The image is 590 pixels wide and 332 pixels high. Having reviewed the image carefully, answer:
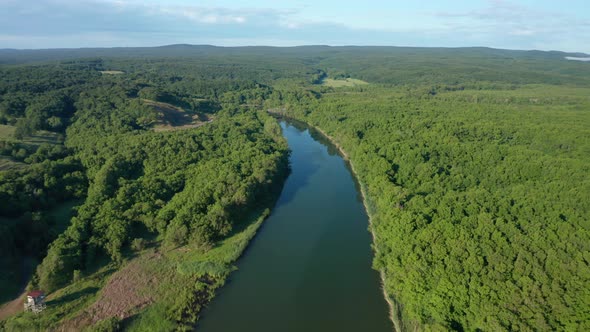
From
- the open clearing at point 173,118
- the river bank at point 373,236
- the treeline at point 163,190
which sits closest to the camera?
the river bank at point 373,236

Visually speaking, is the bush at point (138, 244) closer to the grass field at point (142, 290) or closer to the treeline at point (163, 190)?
the grass field at point (142, 290)

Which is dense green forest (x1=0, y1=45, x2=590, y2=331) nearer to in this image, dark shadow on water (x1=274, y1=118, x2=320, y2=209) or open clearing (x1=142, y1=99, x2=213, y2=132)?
dark shadow on water (x1=274, y1=118, x2=320, y2=209)

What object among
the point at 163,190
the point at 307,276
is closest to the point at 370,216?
the point at 307,276

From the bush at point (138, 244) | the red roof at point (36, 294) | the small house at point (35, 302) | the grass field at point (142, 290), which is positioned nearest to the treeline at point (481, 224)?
the grass field at point (142, 290)

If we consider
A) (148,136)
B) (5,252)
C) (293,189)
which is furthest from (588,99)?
(5,252)

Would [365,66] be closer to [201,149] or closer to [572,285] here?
[201,149]

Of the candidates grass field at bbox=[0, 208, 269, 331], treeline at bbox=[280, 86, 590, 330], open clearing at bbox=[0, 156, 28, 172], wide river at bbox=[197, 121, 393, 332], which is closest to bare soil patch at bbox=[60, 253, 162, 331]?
grass field at bbox=[0, 208, 269, 331]

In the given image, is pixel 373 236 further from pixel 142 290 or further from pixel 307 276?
pixel 142 290
